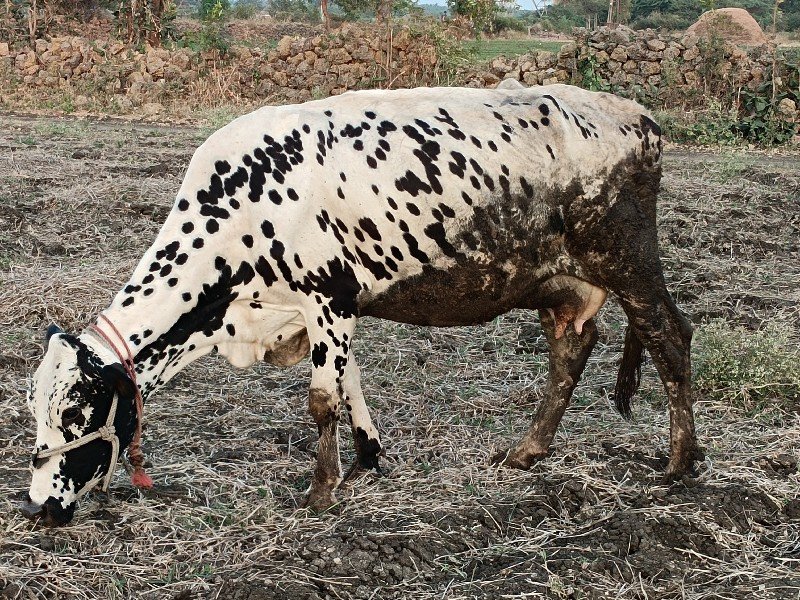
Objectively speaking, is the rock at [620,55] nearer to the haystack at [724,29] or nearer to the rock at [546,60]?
the rock at [546,60]

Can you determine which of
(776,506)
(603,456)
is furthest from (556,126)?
(776,506)

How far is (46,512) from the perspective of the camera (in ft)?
13.7

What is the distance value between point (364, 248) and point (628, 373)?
5.66 ft

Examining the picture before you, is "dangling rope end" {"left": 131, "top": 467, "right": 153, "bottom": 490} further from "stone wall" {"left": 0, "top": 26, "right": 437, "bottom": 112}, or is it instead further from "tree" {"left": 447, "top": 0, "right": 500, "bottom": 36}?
"tree" {"left": 447, "top": 0, "right": 500, "bottom": 36}

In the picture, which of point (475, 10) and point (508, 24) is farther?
point (508, 24)

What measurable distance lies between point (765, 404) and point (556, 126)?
233 centimetres

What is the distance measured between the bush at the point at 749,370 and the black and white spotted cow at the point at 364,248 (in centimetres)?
112

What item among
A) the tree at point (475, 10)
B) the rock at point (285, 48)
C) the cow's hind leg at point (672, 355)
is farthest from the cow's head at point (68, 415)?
the tree at point (475, 10)

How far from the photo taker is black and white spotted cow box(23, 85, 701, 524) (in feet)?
14.1

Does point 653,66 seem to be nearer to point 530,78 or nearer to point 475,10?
point 530,78

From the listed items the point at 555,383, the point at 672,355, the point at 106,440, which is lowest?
the point at 555,383

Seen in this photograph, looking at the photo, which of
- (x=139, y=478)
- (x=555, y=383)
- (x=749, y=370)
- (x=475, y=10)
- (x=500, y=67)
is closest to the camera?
(x=139, y=478)

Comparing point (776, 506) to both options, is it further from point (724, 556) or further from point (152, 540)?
point (152, 540)

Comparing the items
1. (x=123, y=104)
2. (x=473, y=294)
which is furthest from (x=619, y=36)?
(x=473, y=294)
